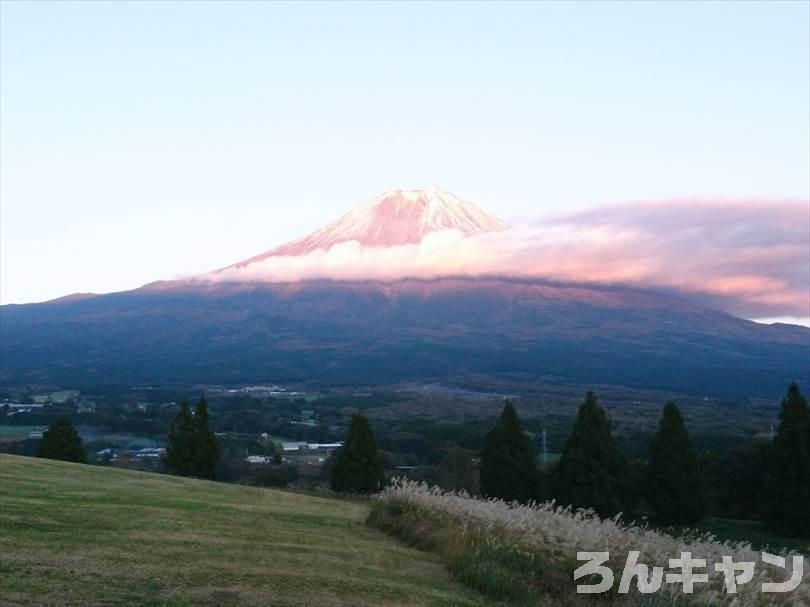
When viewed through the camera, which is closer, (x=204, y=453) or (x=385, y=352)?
(x=204, y=453)

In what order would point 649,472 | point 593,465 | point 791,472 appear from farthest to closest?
1. point 649,472
2. point 593,465
3. point 791,472

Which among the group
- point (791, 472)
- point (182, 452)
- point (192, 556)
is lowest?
point (182, 452)

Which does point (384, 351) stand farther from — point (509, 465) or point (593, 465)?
point (593, 465)

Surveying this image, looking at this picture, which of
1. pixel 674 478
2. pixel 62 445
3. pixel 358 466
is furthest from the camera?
pixel 358 466

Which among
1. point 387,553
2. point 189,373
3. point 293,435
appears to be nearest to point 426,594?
point 387,553

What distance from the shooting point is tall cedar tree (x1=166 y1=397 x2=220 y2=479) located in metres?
34.5

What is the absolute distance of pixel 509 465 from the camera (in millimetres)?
33906

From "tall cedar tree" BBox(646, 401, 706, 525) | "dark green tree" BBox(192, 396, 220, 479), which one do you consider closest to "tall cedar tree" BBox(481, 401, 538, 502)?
"tall cedar tree" BBox(646, 401, 706, 525)

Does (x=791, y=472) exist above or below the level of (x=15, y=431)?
above

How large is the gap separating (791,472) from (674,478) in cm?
383

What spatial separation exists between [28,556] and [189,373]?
135093 millimetres

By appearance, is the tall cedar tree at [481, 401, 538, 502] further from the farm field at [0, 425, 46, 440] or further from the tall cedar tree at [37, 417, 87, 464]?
the farm field at [0, 425, 46, 440]

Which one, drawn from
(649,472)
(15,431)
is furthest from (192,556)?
(15,431)

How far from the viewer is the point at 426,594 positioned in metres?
8.55
